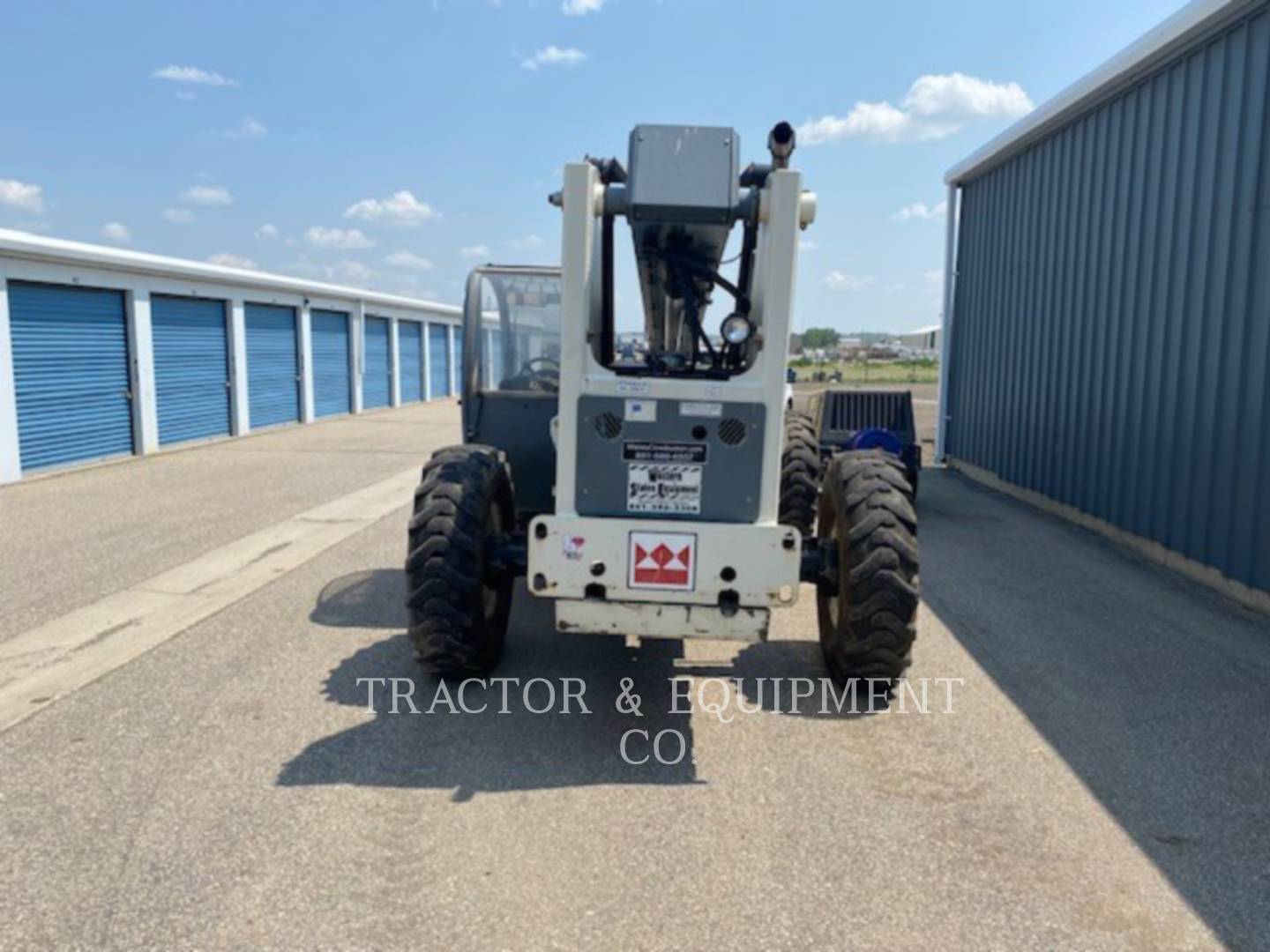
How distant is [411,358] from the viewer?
1292 inches

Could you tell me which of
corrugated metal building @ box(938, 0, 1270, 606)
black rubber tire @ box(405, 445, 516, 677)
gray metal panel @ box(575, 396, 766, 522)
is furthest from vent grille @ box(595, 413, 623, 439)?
corrugated metal building @ box(938, 0, 1270, 606)

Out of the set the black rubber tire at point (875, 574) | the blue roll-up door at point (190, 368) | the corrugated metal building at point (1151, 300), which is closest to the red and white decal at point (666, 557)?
the black rubber tire at point (875, 574)

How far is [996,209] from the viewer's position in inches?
538

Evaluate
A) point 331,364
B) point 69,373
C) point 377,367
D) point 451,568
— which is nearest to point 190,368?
point 69,373

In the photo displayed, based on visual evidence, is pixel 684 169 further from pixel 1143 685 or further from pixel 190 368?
pixel 190 368

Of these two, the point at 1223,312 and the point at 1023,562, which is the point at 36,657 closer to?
the point at 1023,562

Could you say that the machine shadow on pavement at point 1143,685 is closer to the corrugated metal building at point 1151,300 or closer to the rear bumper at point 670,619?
the corrugated metal building at point 1151,300

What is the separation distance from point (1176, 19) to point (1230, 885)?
7849mm

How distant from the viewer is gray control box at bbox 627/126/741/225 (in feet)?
14.3

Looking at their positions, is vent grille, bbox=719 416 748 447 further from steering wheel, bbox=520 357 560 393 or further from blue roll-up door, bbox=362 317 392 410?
blue roll-up door, bbox=362 317 392 410

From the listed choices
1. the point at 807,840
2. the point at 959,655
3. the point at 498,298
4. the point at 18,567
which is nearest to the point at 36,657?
the point at 18,567

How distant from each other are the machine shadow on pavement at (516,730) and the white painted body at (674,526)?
60cm

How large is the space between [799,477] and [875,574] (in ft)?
8.12

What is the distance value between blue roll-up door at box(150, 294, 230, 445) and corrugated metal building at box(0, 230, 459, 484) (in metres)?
0.03
